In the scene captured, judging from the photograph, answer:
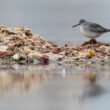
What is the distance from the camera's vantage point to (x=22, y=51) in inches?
496

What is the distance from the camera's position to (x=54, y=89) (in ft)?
22.4

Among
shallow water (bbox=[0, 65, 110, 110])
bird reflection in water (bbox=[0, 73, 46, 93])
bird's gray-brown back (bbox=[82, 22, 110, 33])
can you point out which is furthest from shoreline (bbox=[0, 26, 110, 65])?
bird reflection in water (bbox=[0, 73, 46, 93])

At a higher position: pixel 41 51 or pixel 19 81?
pixel 41 51

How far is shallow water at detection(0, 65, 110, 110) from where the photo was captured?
17.9 ft

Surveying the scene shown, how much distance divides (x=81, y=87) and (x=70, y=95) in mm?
803

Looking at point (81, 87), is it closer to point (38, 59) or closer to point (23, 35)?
point (38, 59)

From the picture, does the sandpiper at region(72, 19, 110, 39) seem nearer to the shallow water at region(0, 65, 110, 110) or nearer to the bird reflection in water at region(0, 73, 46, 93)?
the shallow water at region(0, 65, 110, 110)

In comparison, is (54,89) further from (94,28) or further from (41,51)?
(94,28)

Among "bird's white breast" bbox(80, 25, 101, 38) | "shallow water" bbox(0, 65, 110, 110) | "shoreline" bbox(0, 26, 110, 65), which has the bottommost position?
"shallow water" bbox(0, 65, 110, 110)

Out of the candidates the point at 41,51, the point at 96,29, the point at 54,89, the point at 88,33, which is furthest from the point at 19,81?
the point at 96,29

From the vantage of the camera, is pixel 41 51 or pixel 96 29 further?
pixel 96 29

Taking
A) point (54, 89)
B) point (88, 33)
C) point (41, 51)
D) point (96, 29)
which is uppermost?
point (96, 29)

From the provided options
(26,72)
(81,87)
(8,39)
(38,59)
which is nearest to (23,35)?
(8,39)

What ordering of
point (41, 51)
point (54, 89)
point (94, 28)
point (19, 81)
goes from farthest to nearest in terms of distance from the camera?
point (94, 28), point (41, 51), point (19, 81), point (54, 89)
